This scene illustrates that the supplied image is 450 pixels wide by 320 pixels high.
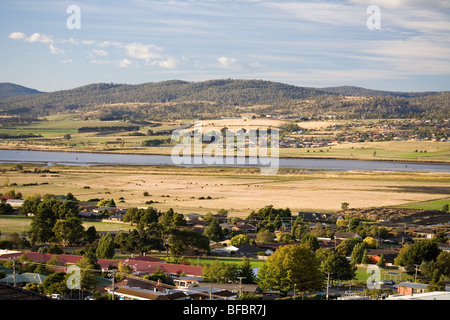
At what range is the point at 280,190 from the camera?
47.2 meters

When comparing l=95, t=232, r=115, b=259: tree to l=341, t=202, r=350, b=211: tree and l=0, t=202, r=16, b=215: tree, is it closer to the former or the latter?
l=0, t=202, r=16, b=215: tree

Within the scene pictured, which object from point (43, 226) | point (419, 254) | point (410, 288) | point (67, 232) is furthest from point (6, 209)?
point (410, 288)

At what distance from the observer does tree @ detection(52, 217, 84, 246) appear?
85.7ft

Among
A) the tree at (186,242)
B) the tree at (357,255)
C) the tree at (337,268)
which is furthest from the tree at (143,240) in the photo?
the tree at (357,255)

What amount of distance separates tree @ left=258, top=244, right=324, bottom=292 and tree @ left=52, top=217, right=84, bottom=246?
1021cm

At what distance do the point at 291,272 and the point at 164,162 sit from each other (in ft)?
185

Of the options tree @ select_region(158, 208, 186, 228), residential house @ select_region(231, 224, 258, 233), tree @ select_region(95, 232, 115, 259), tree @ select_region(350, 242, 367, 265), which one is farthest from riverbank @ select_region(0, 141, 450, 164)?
tree @ select_region(95, 232, 115, 259)

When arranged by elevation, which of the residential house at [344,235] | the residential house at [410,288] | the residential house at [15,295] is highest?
the residential house at [15,295]

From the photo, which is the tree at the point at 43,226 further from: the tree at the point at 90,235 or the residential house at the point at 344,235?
the residential house at the point at 344,235

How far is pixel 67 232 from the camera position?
26234 mm

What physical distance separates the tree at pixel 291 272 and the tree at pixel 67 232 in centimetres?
1021

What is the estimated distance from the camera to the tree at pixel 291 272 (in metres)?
19.0
